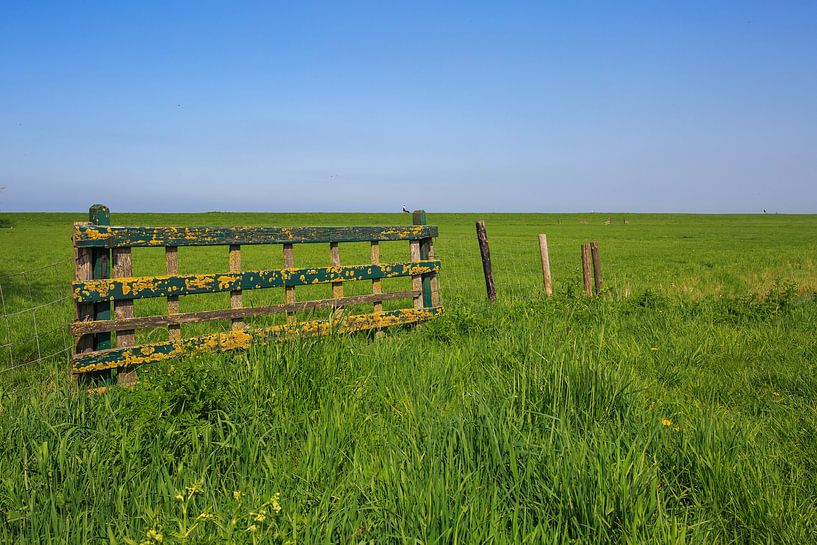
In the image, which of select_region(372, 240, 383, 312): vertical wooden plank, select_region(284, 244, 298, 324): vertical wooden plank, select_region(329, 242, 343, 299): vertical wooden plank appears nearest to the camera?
select_region(284, 244, 298, 324): vertical wooden plank

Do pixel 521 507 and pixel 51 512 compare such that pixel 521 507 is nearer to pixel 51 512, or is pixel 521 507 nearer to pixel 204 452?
pixel 204 452

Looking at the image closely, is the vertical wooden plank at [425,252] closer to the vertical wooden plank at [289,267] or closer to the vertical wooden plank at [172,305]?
the vertical wooden plank at [289,267]

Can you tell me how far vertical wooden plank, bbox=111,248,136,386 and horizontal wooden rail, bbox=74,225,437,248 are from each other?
4.9 inches

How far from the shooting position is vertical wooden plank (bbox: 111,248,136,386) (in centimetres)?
598

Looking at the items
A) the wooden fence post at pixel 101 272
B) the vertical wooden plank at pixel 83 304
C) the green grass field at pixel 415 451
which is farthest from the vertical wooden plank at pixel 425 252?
the vertical wooden plank at pixel 83 304

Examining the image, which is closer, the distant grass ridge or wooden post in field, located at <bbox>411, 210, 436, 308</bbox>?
the distant grass ridge

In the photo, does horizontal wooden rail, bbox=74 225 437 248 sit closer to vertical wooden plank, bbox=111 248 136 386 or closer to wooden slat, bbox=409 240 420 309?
vertical wooden plank, bbox=111 248 136 386

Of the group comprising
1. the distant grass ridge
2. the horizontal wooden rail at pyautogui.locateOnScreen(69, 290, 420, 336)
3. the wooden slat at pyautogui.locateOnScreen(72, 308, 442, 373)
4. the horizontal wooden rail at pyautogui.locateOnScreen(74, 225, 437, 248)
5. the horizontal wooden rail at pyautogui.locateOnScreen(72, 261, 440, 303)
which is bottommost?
the distant grass ridge

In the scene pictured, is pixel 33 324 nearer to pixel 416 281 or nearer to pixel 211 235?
pixel 211 235

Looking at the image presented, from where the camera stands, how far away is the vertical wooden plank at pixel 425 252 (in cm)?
927

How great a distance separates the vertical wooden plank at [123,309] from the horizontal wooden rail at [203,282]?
0.12 m

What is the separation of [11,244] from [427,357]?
36833 millimetres

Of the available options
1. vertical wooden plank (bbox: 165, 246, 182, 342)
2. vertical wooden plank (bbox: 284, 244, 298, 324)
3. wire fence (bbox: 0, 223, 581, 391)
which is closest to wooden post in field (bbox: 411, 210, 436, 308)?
wire fence (bbox: 0, 223, 581, 391)

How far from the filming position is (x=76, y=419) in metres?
4.05
